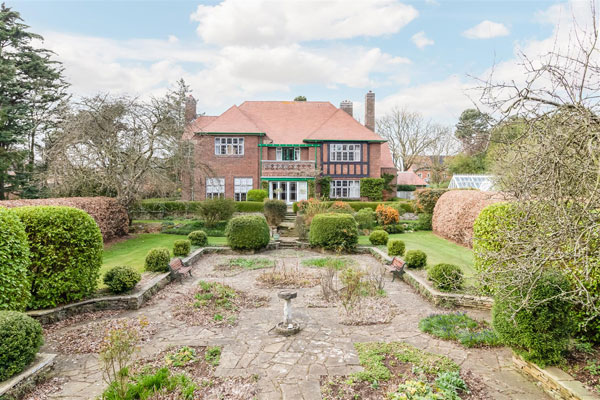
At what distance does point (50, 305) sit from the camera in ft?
20.3

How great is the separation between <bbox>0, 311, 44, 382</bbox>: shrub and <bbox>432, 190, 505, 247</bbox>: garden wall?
1291 cm

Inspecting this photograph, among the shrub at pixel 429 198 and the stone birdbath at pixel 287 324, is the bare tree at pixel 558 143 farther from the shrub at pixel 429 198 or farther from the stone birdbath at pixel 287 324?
the shrub at pixel 429 198

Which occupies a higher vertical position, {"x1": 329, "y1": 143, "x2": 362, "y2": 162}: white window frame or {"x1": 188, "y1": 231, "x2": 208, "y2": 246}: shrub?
{"x1": 329, "y1": 143, "x2": 362, "y2": 162}: white window frame

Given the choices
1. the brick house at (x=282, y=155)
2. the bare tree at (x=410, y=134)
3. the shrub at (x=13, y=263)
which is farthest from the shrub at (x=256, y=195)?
the bare tree at (x=410, y=134)

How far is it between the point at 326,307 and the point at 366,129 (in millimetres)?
24851

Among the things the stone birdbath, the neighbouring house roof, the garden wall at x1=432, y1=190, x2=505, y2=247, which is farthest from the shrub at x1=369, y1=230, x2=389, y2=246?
the neighbouring house roof

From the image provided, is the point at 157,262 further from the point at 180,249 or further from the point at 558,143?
the point at 558,143

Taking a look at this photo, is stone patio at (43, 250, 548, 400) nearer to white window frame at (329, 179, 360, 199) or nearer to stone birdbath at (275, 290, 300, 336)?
stone birdbath at (275, 290, 300, 336)

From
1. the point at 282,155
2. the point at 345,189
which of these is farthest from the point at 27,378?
the point at 345,189

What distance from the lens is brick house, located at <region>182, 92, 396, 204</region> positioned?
27.6 m

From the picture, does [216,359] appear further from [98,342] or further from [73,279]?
[73,279]

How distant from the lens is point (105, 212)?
1462cm

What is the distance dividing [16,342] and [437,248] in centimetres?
1337

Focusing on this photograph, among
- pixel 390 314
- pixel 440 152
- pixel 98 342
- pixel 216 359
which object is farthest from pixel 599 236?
pixel 440 152
